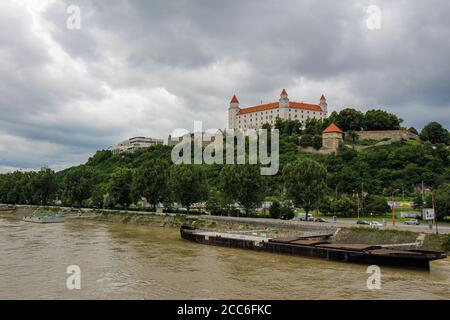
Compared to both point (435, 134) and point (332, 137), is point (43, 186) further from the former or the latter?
point (435, 134)

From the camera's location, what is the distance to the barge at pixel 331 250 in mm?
28938

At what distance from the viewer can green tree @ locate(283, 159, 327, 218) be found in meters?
56.5

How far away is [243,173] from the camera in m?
63.5

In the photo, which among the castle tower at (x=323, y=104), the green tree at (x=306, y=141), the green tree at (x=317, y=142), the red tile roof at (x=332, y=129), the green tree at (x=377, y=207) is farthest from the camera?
the castle tower at (x=323, y=104)

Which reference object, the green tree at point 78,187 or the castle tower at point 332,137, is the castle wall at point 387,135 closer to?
the castle tower at point 332,137

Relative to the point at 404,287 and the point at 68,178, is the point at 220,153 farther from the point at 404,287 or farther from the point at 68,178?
the point at 404,287

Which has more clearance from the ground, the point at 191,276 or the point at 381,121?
the point at 381,121

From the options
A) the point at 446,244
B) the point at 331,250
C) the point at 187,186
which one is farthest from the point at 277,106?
the point at 331,250

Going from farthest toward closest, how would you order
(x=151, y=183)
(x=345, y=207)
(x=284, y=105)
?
(x=284, y=105), (x=151, y=183), (x=345, y=207)

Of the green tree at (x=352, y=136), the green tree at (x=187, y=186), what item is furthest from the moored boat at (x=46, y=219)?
the green tree at (x=352, y=136)

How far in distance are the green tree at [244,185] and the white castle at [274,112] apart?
10784cm

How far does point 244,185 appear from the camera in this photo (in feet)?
206

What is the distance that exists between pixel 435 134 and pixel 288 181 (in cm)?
9993

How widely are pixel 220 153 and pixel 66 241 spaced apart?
3449 inches
